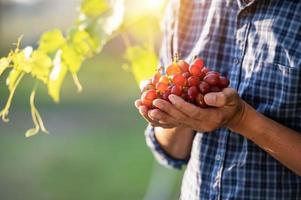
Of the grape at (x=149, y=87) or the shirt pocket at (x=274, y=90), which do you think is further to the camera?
the shirt pocket at (x=274, y=90)

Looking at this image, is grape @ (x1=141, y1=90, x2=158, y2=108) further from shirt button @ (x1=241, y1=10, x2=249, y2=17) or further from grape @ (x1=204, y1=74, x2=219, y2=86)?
shirt button @ (x1=241, y1=10, x2=249, y2=17)

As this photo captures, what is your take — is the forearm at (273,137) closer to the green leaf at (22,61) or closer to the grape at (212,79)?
the grape at (212,79)

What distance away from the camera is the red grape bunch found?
1.40 metres

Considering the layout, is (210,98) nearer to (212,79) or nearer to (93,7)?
(212,79)

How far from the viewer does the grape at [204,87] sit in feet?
4.58

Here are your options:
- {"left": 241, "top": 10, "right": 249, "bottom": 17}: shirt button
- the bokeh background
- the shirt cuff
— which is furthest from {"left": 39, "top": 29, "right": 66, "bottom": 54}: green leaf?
the bokeh background

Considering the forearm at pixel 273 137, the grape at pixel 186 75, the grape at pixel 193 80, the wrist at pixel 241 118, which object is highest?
the grape at pixel 186 75

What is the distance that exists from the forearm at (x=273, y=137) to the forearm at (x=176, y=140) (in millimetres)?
301

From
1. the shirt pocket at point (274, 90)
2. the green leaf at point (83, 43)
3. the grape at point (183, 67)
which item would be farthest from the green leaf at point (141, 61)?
the grape at point (183, 67)

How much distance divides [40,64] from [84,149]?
4.67 metres

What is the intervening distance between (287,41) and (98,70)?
8337 mm

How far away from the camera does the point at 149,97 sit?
1.42 meters

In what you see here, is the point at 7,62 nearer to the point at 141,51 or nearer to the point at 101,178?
the point at 141,51

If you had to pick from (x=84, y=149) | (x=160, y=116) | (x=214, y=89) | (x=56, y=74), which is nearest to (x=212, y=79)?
(x=214, y=89)
